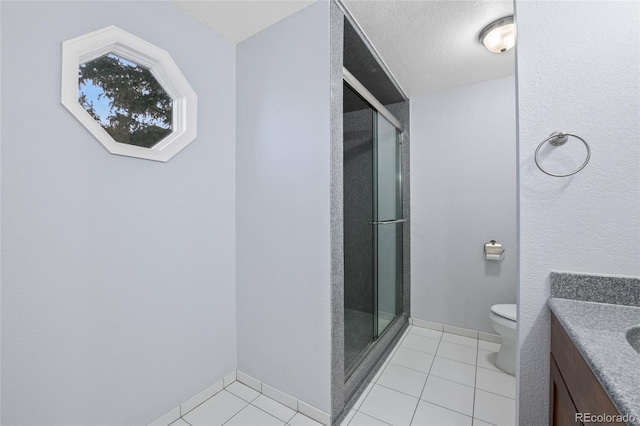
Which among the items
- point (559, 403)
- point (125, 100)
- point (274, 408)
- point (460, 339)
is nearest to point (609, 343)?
point (559, 403)

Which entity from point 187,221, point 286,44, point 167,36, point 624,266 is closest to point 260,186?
point 187,221

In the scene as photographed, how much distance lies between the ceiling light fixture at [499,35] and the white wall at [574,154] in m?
0.73

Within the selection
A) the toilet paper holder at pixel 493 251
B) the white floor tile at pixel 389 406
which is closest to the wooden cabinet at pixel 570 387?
the white floor tile at pixel 389 406

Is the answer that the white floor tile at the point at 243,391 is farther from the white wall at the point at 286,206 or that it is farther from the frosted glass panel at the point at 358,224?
the frosted glass panel at the point at 358,224

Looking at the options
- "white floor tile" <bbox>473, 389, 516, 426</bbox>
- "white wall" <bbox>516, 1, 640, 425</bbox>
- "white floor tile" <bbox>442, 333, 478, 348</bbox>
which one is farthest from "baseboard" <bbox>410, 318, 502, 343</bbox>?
"white wall" <bbox>516, 1, 640, 425</bbox>

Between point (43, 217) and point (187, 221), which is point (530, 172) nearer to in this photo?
point (187, 221)

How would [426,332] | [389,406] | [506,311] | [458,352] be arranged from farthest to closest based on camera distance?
[426,332] → [458,352] → [506,311] → [389,406]

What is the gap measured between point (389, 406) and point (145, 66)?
2.34 metres

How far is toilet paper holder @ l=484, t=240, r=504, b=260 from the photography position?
2.30 m

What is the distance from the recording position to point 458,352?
7.25 feet

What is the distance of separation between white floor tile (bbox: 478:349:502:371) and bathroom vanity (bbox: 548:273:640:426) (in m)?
1.18

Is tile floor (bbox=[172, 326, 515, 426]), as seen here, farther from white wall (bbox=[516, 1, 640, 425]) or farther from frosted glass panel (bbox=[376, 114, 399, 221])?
frosted glass panel (bbox=[376, 114, 399, 221])

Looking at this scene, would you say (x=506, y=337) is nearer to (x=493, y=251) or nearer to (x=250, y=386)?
(x=493, y=251)

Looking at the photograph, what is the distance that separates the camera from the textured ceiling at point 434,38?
153 cm
